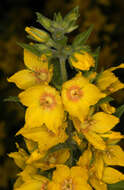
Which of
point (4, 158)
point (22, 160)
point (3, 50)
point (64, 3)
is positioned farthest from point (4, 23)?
point (22, 160)

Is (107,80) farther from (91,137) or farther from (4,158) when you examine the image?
(4,158)

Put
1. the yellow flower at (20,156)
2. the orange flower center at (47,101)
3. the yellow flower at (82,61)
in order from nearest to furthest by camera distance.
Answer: the yellow flower at (82,61) < the orange flower center at (47,101) < the yellow flower at (20,156)

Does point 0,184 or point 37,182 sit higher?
point 37,182

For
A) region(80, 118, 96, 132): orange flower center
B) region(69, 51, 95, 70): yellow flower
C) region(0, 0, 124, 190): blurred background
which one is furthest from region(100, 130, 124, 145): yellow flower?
region(0, 0, 124, 190): blurred background

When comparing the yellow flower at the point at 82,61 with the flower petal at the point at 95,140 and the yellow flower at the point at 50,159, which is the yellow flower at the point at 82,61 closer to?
the flower petal at the point at 95,140

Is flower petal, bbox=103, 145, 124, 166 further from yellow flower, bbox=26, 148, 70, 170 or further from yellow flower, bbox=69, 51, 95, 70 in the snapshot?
yellow flower, bbox=69, 51, 95, 70

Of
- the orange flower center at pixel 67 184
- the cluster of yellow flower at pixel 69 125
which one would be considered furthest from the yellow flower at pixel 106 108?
the orange flower center at pixel 67 184
